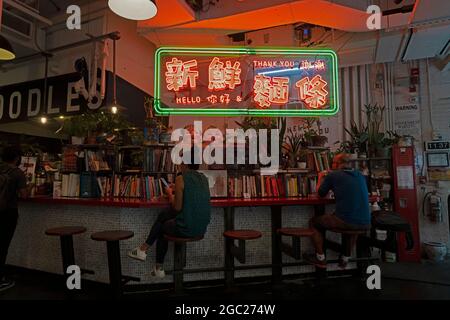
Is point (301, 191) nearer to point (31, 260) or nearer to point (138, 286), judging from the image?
point (138, 286)

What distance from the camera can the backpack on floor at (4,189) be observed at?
3291 millimetres

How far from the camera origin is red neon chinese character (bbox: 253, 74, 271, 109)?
3.91m

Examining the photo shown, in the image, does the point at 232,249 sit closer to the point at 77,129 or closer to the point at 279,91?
the point at 279,91

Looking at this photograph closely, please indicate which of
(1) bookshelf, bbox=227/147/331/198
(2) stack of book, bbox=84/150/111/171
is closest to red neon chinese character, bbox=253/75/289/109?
(1) bookshelf, bbox=227/147/331/198

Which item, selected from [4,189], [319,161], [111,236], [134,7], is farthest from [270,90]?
[4,189]

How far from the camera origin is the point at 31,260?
12.8 feet

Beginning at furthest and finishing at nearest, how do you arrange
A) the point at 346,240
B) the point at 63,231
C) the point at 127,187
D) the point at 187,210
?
the point at 127,187 < the point at 346,240 < the point at 63,231 < the point at 187,210

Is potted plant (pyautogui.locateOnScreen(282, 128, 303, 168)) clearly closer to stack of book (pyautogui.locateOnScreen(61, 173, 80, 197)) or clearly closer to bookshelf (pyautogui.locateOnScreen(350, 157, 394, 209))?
bookshelf (pyautogui.locateOnScreen(350, 157, 394, 209))

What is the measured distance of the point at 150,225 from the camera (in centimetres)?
336

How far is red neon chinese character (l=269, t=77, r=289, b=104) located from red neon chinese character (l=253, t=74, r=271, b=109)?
58 mm

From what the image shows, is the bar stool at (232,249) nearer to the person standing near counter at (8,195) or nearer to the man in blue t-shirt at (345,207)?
the man in blue t-shirt at (345,207)

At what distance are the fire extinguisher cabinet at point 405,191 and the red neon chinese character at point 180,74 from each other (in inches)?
141

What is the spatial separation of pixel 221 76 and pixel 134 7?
1557mm
